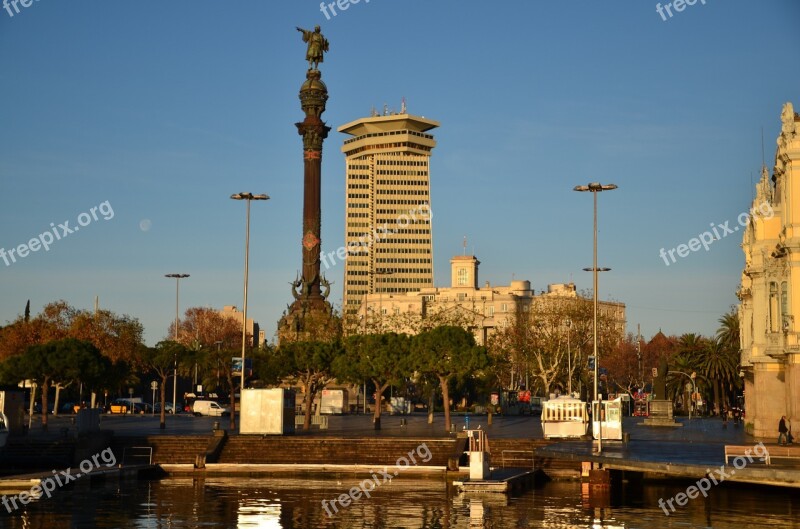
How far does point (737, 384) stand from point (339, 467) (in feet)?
204

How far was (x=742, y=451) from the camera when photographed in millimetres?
38469

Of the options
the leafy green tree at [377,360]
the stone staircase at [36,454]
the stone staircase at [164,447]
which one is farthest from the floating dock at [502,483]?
the leafy green tree at [377,360]

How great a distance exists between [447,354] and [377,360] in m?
4.77

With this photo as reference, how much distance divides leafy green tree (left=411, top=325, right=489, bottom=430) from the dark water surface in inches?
746

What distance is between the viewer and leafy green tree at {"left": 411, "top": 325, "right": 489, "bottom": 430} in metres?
63.2

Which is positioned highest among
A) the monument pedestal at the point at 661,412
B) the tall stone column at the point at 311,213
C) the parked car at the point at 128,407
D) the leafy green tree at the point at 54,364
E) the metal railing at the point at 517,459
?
the tall stone column at the point at 311,213

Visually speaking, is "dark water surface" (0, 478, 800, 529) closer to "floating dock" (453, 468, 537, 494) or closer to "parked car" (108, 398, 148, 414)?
"floating dock" (453, 468, 537, 494)

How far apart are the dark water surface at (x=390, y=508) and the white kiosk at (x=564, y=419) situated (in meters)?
10.1

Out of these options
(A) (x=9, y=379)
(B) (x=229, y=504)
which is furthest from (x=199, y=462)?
(A) (x=9, y=379)

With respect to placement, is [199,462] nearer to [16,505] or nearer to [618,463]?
[16,505]
